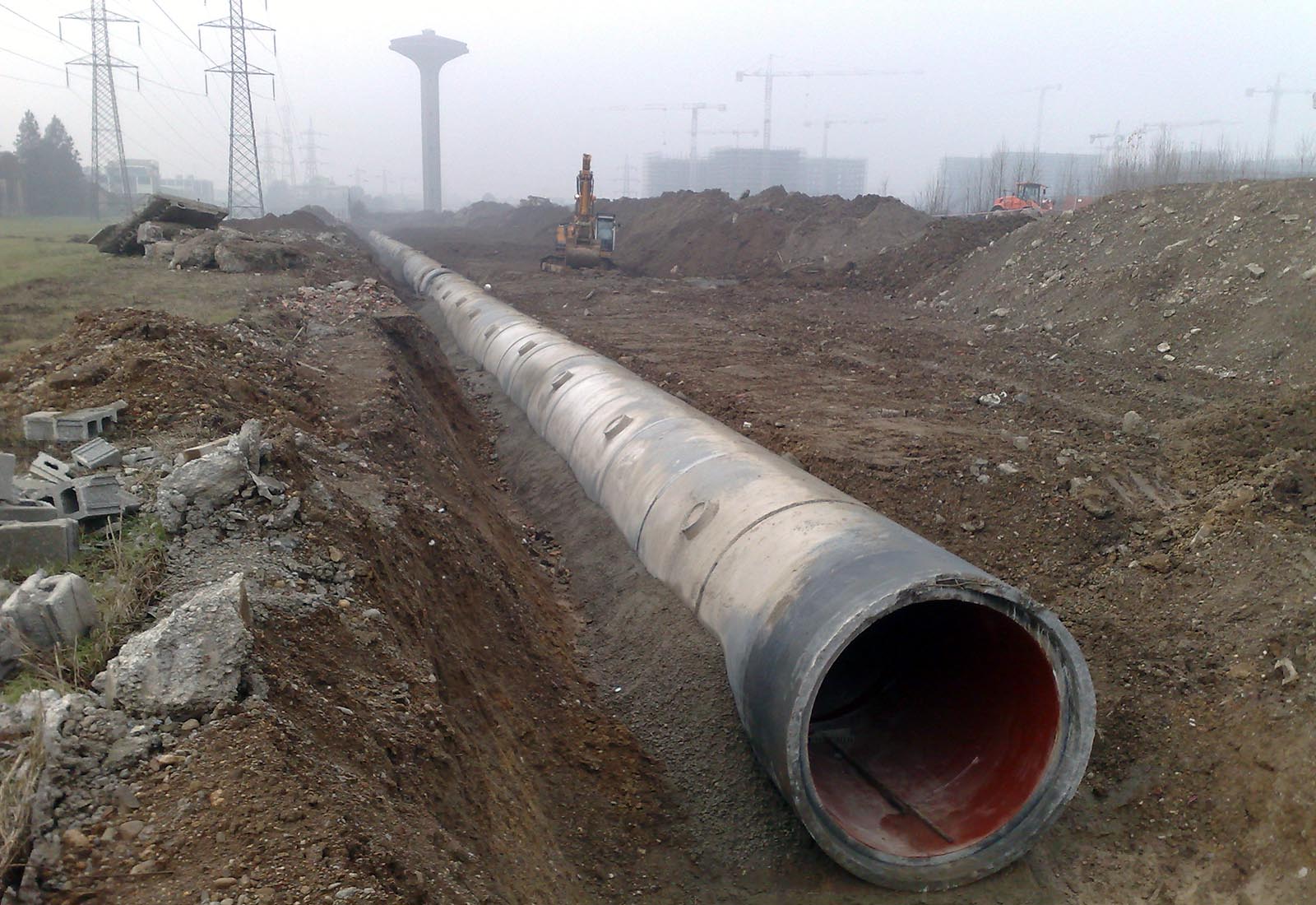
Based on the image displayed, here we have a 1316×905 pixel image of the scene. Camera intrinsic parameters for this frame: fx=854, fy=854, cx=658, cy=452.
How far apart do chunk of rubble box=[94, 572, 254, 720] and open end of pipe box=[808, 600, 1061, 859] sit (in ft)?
9.89

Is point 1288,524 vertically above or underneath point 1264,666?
above

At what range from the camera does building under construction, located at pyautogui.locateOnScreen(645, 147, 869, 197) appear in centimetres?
12325

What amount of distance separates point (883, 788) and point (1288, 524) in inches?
160

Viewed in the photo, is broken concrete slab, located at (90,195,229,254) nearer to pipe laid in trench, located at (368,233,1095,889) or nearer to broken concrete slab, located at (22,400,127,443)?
broken concrete slab, located at (22,400,127,443)

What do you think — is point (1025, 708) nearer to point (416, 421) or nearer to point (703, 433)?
point (703, 433)

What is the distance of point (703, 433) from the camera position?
743 cm

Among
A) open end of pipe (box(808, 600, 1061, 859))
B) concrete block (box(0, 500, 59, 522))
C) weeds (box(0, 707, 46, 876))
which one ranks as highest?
concrete block (box(0, 500, 59, 522))

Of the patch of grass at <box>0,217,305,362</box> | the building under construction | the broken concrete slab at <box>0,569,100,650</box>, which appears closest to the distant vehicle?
the patch of grass at <box>0,217,305,362</box>

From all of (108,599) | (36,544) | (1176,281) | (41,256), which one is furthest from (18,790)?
(41,256)

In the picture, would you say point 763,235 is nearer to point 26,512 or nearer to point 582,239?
point 582,239

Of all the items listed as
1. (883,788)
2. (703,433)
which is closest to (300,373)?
(703,433)

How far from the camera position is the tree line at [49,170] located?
180 feet

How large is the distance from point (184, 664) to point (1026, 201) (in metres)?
39.1

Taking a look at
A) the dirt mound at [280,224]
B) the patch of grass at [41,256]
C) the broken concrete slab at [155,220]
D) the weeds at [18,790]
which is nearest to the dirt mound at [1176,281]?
the weeds at [18,790]
